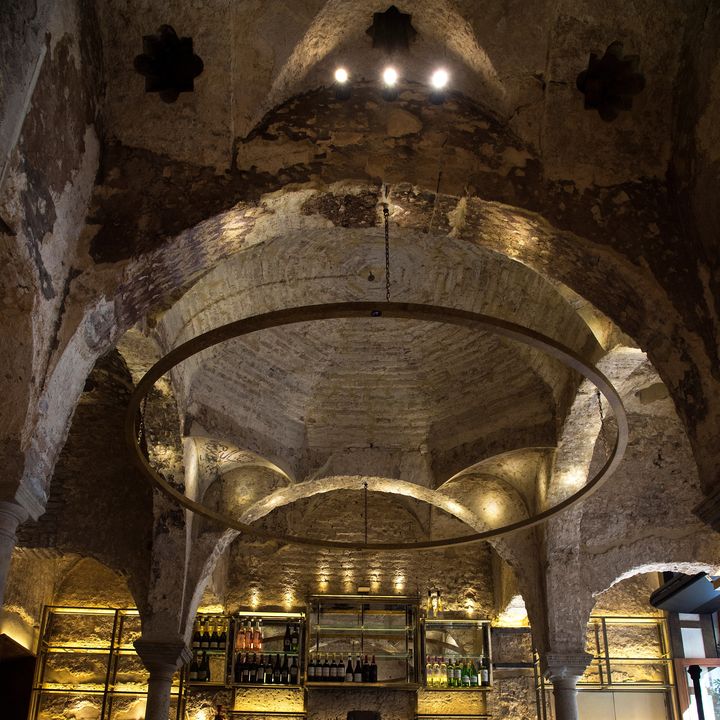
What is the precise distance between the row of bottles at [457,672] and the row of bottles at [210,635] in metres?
2.74

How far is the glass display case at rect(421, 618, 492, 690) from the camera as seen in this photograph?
11.2m

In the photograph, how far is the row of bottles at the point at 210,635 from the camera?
11.3m

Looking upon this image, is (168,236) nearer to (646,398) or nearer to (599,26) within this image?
(599,26)

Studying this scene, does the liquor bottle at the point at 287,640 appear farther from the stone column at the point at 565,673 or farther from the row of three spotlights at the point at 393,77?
the row of three spotlights at the point at 393,77

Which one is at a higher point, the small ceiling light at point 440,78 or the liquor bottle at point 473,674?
the small ceiling light at point 440,78

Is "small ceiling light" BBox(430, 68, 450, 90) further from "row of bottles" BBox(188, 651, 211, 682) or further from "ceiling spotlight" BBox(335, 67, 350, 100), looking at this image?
"row of bottles" BBox(188, 651, 211, 682)

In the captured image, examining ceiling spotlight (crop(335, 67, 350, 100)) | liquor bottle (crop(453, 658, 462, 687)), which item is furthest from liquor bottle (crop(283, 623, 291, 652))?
ceiling spotlight (crop(335, 67, 350, 100))

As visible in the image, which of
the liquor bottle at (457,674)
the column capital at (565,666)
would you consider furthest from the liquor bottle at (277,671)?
the column capital at (565,666)

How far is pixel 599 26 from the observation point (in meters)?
5.62

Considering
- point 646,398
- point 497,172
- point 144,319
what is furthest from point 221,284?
point 646,398

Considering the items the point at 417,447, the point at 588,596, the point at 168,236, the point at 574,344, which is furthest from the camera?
the point at 417,447

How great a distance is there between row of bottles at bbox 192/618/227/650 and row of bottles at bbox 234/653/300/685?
340 millimetres

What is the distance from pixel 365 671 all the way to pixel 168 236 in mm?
7574

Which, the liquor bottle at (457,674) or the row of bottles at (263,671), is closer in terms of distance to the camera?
the row of bottles at (263,671)
